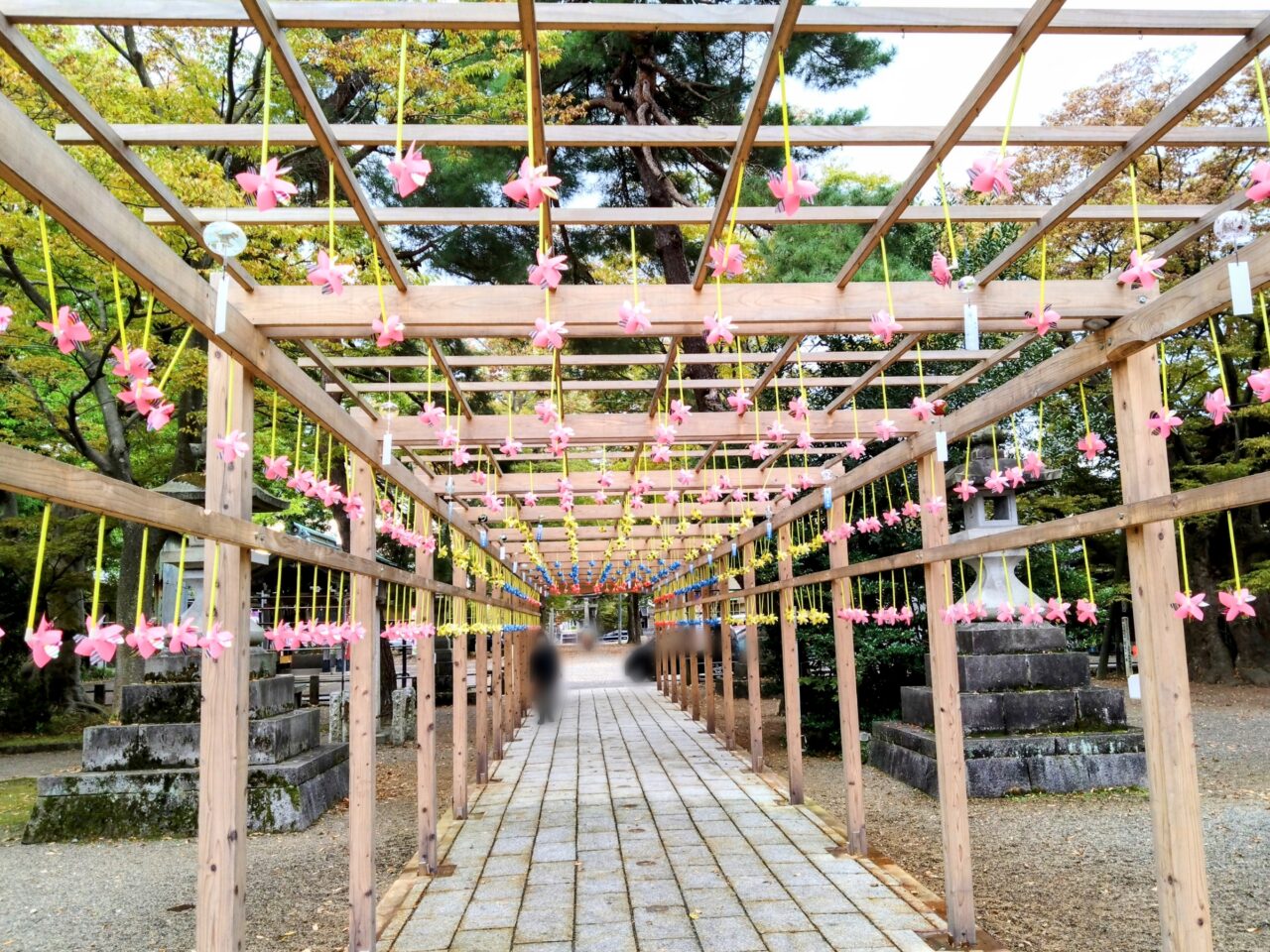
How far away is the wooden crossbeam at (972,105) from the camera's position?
1.95m

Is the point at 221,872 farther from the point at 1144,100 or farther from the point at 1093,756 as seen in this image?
the point at 1144,100

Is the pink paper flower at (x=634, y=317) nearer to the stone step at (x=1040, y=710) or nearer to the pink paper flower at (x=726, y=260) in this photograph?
the pink paper flower at (x=726, y=260)

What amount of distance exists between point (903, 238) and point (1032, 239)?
5.70m

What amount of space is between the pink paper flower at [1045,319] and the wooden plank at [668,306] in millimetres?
46

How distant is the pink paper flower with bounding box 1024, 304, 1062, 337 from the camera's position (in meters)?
2.79

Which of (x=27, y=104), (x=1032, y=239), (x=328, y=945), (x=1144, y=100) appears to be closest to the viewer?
(x=1032, y=239)

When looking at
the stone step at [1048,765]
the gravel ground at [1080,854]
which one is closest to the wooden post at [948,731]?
the gravel ground at [1080,854]

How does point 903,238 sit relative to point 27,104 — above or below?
below

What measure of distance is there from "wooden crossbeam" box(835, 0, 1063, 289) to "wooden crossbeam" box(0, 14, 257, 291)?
189cm

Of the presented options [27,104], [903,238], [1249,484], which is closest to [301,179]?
[27,104]

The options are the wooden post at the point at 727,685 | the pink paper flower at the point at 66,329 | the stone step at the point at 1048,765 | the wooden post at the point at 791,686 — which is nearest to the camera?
the pink paper flower at the point at 66,329

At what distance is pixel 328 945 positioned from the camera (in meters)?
4.09

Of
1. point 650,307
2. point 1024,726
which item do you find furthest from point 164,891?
point 1024,726

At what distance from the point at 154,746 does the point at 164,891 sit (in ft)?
6.54
